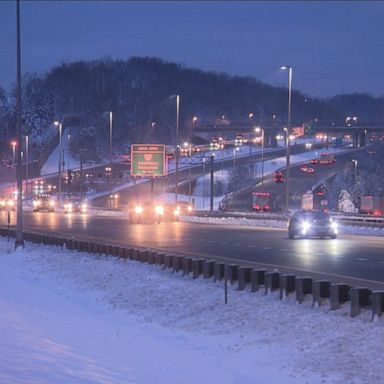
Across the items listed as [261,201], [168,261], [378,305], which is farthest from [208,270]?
[261,201]

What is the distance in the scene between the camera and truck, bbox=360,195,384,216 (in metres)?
81.2

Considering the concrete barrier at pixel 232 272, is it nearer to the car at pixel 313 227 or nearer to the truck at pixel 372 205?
the car at pixel 313 227

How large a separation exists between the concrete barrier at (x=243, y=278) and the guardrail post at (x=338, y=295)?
3.94 metres

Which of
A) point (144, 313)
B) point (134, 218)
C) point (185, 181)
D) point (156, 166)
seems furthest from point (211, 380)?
point (185, 181)

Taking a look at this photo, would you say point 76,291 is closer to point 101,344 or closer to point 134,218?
point 101,344

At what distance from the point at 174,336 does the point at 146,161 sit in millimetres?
62347

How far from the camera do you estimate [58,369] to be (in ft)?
40.8

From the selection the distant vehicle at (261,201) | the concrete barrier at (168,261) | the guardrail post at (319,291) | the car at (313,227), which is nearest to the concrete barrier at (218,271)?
the concrete barrier at (168,261)

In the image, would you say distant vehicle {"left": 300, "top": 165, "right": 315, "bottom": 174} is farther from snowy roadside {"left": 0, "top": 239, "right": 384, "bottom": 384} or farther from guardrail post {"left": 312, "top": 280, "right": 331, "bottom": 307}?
guardrail post {"left": 312, "top": 280, "right": 331, "bottom": 307}

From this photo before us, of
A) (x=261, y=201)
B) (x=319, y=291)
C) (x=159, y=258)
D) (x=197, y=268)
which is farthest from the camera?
(x=261, y=201)

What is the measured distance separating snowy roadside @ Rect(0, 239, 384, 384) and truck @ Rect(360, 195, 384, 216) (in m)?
59.7

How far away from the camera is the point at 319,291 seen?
16.7 m

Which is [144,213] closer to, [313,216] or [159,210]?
[159,210]

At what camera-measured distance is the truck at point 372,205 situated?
266 feet
